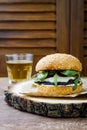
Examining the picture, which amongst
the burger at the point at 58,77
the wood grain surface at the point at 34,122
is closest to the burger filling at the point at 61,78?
the burger at the point at 58,77

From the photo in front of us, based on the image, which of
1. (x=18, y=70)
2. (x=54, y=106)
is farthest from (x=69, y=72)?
(x=18, y=70)

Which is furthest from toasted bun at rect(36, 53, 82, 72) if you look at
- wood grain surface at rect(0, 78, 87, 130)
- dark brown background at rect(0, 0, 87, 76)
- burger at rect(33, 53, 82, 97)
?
dark brown background at rect(0, 0, 87, 76)

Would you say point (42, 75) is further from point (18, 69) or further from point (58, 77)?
point (18, 69)

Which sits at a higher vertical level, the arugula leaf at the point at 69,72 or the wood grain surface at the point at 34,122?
the arugula leaf at the point at 69,72

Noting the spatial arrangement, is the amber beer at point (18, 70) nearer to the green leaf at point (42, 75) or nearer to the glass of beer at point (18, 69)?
the glass of beer at point (18, 69)

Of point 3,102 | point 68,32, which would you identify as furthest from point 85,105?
point 68,32

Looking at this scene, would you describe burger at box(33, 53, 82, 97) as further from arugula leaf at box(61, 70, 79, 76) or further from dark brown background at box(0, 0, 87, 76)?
dark brown background at box(0, 0, 87, 76)
